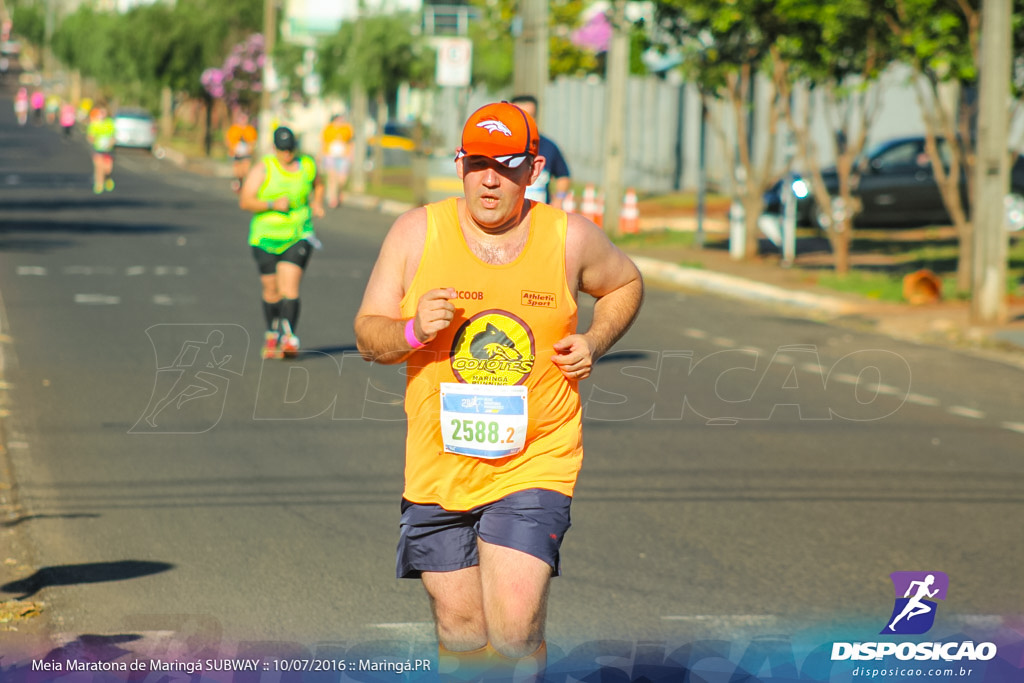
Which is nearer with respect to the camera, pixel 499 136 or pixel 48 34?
pixel 499 136

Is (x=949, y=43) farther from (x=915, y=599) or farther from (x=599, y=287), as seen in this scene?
(x=599, y=287)

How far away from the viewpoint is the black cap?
41.6 ft

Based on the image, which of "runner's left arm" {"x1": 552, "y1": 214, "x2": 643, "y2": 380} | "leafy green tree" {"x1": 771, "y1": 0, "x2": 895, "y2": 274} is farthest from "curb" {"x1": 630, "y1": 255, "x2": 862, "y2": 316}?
"runner's left arm" {"x1": 552, "y1": 214, "x2": 643, "y2": 380}

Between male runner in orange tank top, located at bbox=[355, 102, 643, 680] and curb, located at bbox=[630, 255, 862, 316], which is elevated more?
male runner in orange tank top, located at bbox=[355, 102, 643, 680]

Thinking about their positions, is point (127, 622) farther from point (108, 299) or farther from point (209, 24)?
point (209, 24)

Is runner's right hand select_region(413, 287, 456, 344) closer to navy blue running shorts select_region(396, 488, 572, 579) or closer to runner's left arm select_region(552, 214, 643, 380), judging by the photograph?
runner's left arm select_region(552, 214, 643, 380)

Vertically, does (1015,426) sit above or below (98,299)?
below

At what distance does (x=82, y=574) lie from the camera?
676 centimetres

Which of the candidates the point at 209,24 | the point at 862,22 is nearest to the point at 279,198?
the point at 862,22

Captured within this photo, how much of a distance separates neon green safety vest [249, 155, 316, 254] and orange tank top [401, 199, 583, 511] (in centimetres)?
809

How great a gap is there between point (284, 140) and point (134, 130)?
55508 mm

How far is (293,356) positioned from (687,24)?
12469mm

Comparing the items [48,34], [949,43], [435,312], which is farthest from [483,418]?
[48,34]

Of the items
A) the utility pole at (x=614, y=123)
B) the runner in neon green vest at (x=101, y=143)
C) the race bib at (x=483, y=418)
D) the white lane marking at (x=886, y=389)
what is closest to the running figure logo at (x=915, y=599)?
the race bib at (x=483, y=418)
